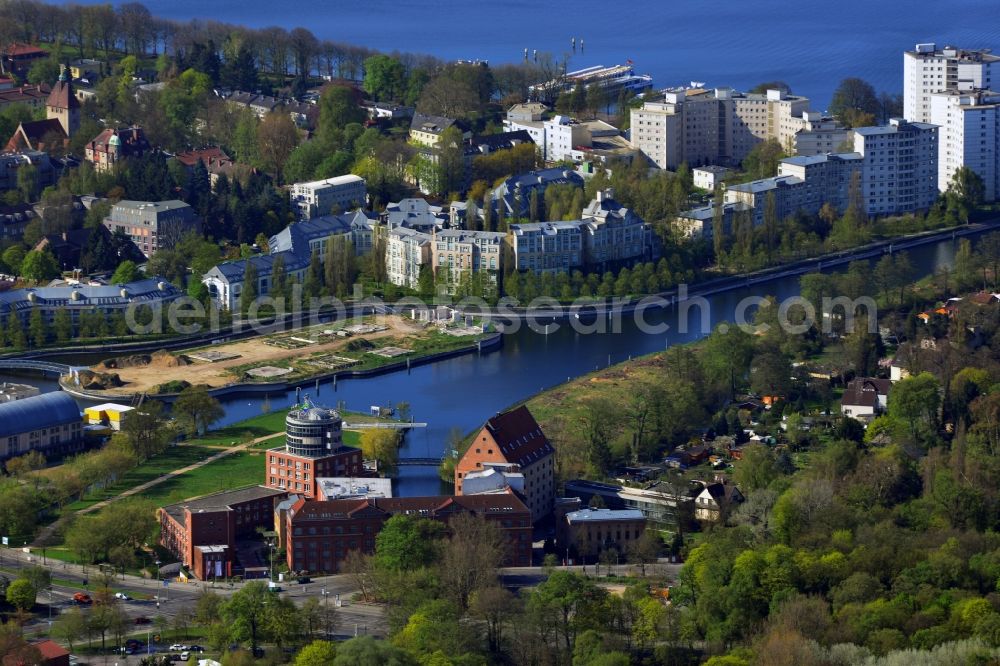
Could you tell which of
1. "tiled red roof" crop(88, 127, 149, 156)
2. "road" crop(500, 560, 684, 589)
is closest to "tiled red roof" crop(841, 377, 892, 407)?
"road" crop(500, 560, 684, 589)

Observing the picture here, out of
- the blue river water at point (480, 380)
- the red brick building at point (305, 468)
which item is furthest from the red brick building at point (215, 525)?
the blue river water at point (480, 380)

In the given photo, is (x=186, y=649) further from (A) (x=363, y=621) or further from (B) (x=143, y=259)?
(B) (x=143, y=259)

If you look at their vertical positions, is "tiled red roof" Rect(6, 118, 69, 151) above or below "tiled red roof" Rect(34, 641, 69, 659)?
above

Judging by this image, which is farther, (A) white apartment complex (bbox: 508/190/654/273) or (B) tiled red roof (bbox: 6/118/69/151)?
(B) tiled red roof (bbox: 6/118/69/151)

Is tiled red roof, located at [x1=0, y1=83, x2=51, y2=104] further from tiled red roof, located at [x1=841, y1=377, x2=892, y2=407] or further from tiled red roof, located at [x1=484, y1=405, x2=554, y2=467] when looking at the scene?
tiled red roof, located at [x1=484, y1=405, x2=554, y2=467]

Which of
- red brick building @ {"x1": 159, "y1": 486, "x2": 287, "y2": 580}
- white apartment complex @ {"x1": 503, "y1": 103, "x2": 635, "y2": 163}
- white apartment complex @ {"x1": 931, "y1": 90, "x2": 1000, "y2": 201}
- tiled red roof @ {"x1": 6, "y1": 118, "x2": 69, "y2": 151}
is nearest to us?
red brick building @ {"x1": 159, "y1": 486, "x2": 287, "y2": 580}

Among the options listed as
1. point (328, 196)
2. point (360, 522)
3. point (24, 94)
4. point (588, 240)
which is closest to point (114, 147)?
point (328, 196)

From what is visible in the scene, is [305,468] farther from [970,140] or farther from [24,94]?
[24,94]
